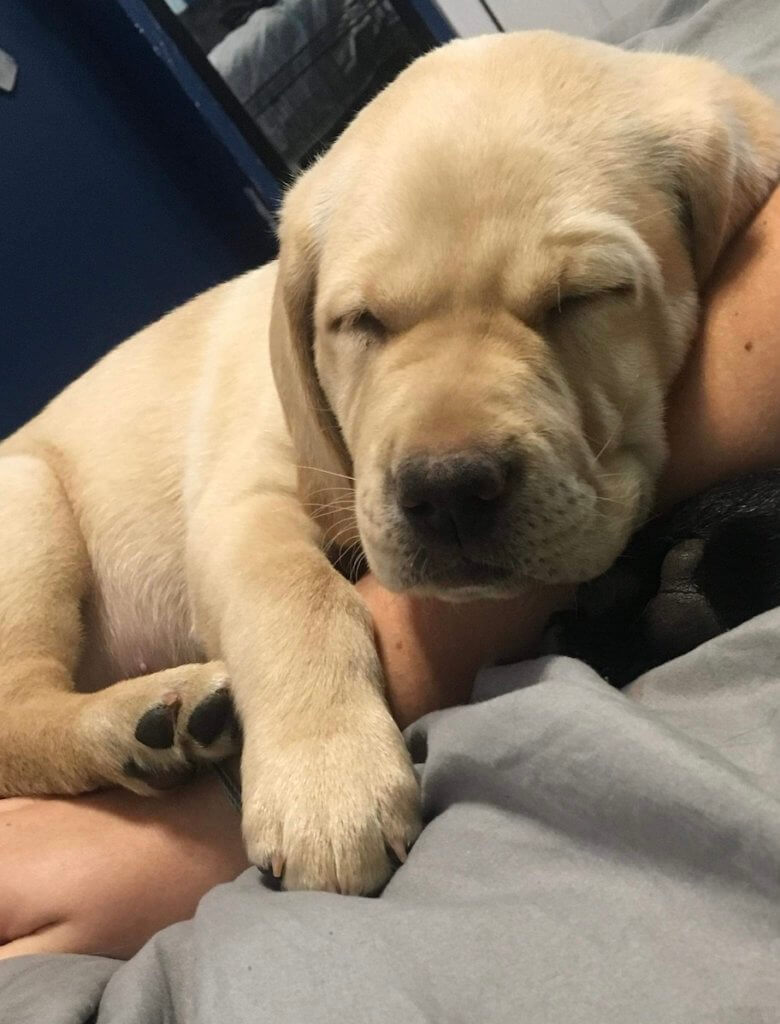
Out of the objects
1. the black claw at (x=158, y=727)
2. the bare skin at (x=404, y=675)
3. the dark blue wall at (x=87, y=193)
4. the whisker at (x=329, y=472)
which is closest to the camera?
the bare skin at (x=404, y=675)

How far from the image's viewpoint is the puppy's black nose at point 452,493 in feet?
3.87

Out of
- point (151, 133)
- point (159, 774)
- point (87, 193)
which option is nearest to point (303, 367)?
point (159, 774)

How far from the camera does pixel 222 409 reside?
2.11 m

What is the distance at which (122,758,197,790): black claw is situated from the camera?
1568mm

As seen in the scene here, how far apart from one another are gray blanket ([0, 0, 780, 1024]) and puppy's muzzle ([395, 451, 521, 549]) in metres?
Result: 0.21

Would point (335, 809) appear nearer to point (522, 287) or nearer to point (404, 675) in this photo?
point (404, 675)

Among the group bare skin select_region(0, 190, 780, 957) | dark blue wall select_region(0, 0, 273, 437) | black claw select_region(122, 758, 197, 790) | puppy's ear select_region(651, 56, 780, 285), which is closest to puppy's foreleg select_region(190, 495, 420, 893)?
bare skin select_region(0, 190, 780, 957)

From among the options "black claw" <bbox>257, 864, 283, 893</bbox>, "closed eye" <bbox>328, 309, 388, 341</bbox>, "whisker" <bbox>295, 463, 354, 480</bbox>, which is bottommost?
"black claw" <bbox>257, 864, 283, 893</bbox>

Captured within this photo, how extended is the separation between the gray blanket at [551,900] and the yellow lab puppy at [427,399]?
18 centimetres

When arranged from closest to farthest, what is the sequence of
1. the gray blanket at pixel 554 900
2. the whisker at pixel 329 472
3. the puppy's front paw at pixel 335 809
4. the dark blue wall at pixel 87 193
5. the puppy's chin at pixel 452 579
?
the gray blanket at pixel 554 900, the puppy's front paw at pixel 335 809, the puppy's chin at pixel 452 579, the whisker at pixel 329 472, the dark blue wall at pixel 87 193

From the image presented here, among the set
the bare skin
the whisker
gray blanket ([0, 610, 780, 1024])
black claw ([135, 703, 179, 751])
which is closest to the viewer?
gray blanket ([0, 610, 780, 1024])

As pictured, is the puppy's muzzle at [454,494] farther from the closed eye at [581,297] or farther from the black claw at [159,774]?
the black claw at [159,774]

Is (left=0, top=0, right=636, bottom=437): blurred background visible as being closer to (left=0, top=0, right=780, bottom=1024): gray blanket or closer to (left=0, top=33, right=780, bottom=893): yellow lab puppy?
(left=0, top=33, right=780, bottom=893): yellow lab puppy

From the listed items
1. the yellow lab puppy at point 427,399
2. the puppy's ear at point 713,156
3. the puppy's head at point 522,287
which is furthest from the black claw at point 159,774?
the puppy's ear at point 713,156
